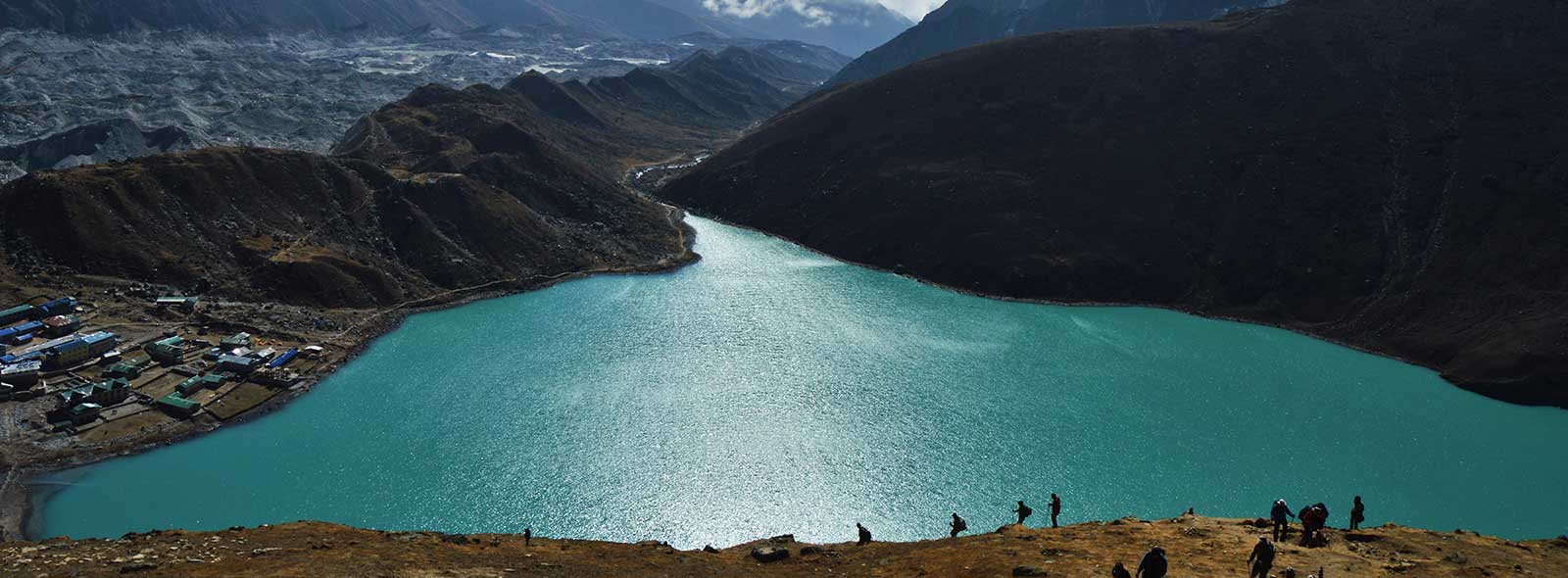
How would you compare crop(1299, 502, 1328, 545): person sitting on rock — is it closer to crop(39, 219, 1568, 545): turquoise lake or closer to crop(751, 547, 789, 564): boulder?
crop(751, 547, 789, 564): boulder

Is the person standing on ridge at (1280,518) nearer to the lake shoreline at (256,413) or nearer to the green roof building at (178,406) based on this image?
the lake shoreline at (256,413)

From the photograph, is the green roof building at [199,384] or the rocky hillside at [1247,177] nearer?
the green roof building at [199,384]

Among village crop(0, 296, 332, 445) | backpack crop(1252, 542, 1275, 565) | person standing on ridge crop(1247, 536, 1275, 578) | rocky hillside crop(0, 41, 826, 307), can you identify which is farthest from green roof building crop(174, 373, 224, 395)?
backpack crop(1252, 542, 1275, 565)

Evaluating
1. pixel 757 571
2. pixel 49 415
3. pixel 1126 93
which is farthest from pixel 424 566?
pixel 1126 93

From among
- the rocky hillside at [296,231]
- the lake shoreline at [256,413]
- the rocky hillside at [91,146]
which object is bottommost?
the lake shoreline at [256,413]

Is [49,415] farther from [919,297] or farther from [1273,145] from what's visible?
[1273,145]

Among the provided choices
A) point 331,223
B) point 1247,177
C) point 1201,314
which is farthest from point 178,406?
point 1247,177

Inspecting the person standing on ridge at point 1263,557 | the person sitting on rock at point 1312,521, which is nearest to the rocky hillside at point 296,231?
the person sitting on rock at point 1312,521
